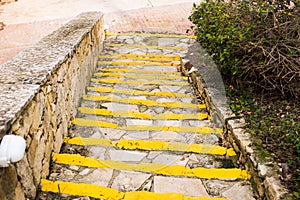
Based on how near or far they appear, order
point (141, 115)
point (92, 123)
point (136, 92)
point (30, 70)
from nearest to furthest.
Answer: point (30, 70) → point (92, 123) → point (141, 115) → point (136, 92)

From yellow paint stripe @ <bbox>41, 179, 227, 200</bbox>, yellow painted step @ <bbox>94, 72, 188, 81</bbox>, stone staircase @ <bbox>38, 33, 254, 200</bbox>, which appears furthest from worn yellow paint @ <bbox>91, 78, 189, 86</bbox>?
yellow paint stripe @ <bbox>41, 179, 227, 200</bbox>

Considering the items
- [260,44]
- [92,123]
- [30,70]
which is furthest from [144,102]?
[30,70]

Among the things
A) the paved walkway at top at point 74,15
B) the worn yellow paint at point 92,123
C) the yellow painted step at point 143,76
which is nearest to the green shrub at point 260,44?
the yellow painted step at point 143,76

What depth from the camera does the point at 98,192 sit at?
2.41 metres

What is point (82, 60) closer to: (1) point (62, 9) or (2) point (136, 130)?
(2) point (136, 130)

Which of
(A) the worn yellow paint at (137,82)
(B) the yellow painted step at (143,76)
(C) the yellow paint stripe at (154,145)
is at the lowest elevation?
(C) the yellow paint stripe at (154,145)

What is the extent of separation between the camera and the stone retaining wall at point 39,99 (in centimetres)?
205

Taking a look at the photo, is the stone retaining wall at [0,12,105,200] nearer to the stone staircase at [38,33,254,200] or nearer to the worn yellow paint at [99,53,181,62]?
the stone staircase at [38,33,254,200]

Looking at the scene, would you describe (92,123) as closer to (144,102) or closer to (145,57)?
(144,102)

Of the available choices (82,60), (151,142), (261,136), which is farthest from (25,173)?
(82,60)

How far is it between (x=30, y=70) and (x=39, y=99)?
431mm

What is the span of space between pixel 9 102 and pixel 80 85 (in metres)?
1.95

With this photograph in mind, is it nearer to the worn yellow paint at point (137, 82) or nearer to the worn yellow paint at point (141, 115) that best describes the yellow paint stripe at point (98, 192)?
the worn yellow paint at point (141, 115)

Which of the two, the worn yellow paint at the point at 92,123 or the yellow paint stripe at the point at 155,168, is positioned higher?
the worn yellow paint at the point at 92,123
